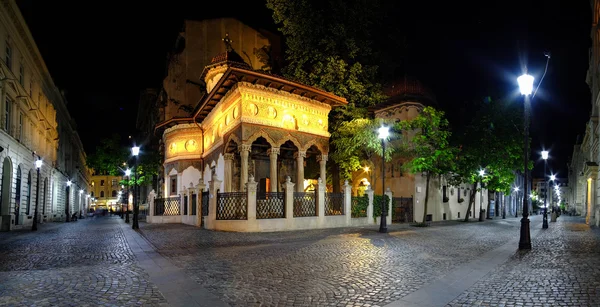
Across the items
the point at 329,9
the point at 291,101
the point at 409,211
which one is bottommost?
the point at 409,211

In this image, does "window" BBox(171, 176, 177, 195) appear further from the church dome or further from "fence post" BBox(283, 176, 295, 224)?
the church dome

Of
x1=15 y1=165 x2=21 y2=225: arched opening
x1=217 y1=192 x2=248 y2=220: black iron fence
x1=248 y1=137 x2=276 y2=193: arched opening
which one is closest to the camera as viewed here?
x1=217 y1=192 x2=248 y2=220: black iron fence

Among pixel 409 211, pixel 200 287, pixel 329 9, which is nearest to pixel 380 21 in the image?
pixel 329 9

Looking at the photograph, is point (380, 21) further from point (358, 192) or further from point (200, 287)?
point (200, 287)

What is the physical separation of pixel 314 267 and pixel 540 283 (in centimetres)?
421

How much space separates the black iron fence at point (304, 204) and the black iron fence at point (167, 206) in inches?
403

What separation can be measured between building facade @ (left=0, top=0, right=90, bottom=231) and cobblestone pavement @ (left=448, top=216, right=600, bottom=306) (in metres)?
24.8

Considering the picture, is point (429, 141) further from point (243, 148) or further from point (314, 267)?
point (314, 267)

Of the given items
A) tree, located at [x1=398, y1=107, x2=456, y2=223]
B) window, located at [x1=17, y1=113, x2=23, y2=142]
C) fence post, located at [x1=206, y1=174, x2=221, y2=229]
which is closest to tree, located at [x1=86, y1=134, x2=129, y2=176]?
window, located at [x1=17, y1=113, x2=23, y2=142]

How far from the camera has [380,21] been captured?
1210 inches

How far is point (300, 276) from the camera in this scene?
780 cm

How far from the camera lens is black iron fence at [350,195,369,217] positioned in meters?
22.6

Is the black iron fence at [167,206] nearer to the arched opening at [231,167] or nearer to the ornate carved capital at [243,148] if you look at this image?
the arched opening at [231,167]

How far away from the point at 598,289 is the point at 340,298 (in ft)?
13.7
